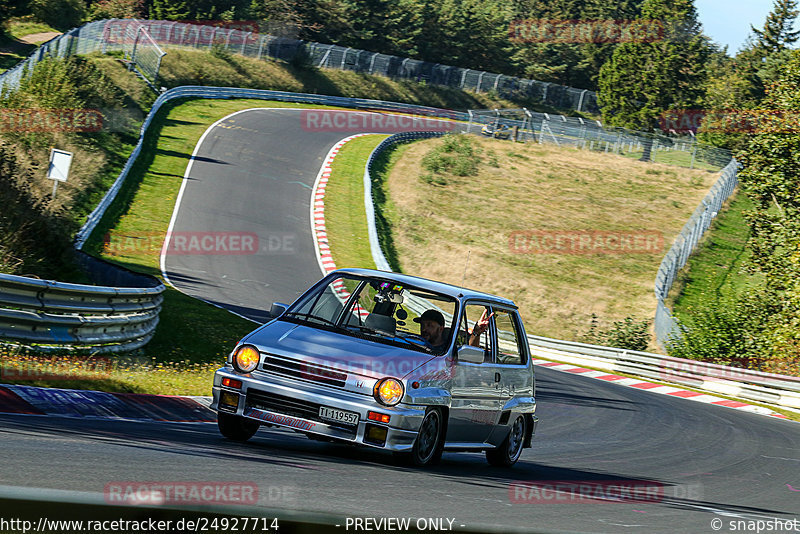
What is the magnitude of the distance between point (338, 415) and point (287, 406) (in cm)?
45

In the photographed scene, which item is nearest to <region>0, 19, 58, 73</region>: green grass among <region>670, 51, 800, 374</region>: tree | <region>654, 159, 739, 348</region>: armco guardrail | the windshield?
<region>654, 159, 739, 348</region>: armco guardrail

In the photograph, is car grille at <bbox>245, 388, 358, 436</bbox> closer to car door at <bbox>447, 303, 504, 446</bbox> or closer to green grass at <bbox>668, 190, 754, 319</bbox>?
car door at <bbox>447, 303, 504, 446</bbox>

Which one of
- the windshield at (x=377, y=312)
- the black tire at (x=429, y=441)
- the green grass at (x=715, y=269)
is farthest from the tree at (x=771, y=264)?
the black tire at (x=429, y=441)

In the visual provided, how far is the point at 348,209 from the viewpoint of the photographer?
38.4 meters

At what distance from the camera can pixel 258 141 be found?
46.3 meters

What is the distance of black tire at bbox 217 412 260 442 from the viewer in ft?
27.1

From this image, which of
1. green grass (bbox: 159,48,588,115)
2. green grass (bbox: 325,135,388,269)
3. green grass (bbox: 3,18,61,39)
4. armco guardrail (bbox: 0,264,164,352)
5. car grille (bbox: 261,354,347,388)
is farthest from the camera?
green grass (bbox: 159,48,588,115)

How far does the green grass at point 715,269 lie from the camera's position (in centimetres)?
3762

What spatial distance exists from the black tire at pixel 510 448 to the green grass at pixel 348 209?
20.5 meters

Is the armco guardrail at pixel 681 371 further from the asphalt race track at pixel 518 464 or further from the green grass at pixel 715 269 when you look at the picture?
the green grass at pixel 715 269

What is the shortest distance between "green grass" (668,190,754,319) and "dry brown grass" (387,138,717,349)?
→ 1.33m

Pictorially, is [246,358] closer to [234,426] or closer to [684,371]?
[234,426]

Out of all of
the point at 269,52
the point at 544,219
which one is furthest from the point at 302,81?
the point at 544,219

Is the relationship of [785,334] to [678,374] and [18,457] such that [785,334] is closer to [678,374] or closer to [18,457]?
[678,374]
